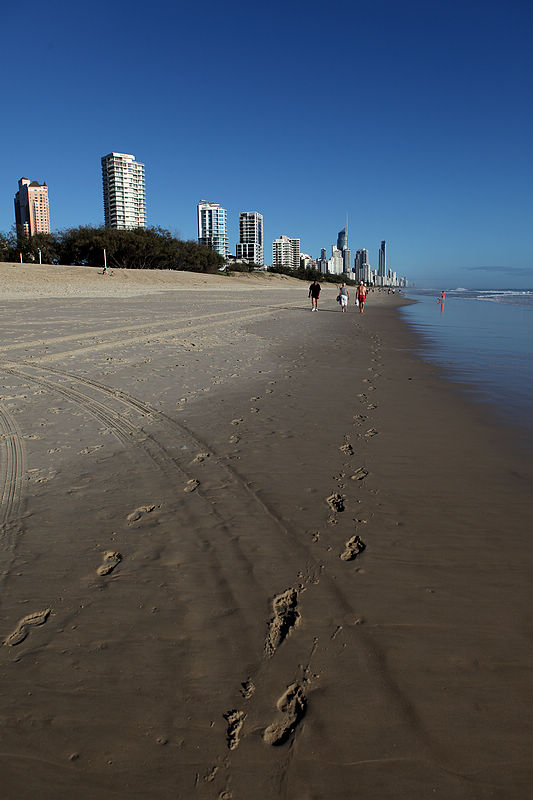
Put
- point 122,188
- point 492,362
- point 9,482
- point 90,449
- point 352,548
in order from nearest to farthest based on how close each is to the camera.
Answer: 1. point 352,548
2. point 9,482
3. point 90,449
4. point 492,362
5. point 122,188

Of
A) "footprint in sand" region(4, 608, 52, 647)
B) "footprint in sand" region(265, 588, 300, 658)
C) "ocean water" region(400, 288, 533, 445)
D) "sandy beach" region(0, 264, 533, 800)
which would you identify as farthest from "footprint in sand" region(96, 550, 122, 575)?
"ocean water" region(400, 288, 533, 445)

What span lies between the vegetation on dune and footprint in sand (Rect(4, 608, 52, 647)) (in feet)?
208

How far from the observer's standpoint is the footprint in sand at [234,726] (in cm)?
187

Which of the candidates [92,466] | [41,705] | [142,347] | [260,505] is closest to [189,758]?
[41,705]

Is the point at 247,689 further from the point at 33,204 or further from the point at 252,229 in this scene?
the point at 252,229

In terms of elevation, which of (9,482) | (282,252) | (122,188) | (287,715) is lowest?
(287,715)

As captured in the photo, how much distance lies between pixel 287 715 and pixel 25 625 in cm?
142

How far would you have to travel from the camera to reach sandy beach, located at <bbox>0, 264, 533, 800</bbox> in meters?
1.82

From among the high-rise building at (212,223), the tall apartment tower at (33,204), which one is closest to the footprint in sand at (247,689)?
the tall apartment tower at (33,204)

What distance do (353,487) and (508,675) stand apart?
6.84ft

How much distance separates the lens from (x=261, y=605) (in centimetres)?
266

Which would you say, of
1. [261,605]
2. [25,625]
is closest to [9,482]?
[25,625]

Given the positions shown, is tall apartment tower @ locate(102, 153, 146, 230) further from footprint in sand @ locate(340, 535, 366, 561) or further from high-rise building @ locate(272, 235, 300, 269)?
footprint in sand @ locate(340, 535, 366, 561)

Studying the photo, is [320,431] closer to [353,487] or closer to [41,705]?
[353,487]
